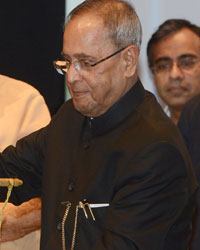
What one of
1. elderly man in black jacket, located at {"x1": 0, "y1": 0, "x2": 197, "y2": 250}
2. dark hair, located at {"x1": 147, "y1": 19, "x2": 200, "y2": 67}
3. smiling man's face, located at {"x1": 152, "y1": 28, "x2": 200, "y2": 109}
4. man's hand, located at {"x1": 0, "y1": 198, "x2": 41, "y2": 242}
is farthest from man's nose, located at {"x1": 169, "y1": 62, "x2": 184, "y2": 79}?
elderly man in black jacket, located at {"x1": 0, "y1": 0, "x2": 197, "y2": 250}

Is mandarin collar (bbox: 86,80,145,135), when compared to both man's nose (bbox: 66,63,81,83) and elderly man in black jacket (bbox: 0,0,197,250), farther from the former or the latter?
man's nose (bbox: 66,63,81,83)

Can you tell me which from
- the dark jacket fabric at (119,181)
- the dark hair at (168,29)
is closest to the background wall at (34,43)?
the dark hair at (168,29)

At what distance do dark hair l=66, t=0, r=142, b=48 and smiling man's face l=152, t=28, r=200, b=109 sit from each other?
1398 millimetres

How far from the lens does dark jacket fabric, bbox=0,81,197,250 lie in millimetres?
1713

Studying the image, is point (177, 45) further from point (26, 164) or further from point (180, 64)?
point (26, 164)

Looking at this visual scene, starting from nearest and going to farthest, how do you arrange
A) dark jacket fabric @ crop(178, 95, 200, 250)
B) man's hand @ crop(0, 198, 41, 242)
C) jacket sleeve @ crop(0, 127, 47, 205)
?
1. jacket sleeve @ crop(0, 127, 47, 205)
2. man's hand @ crop(0, 198, 41, 242)
3. dark jacket fabric @ crop(178, 95, 200, 250)

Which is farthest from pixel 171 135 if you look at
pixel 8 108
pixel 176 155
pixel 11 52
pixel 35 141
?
pixel 11 52

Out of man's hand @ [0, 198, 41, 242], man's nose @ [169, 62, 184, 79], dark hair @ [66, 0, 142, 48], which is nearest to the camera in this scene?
dark hair @ [66, 0, 142, 48]

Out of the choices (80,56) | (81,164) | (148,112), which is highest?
(80,56)

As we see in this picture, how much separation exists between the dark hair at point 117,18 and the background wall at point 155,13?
1.84 metres

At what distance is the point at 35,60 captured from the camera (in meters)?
3.19

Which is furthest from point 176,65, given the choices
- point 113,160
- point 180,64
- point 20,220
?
point 113,160

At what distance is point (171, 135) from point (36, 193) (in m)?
0.58

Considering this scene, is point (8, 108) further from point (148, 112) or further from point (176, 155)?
point (176, 155)
